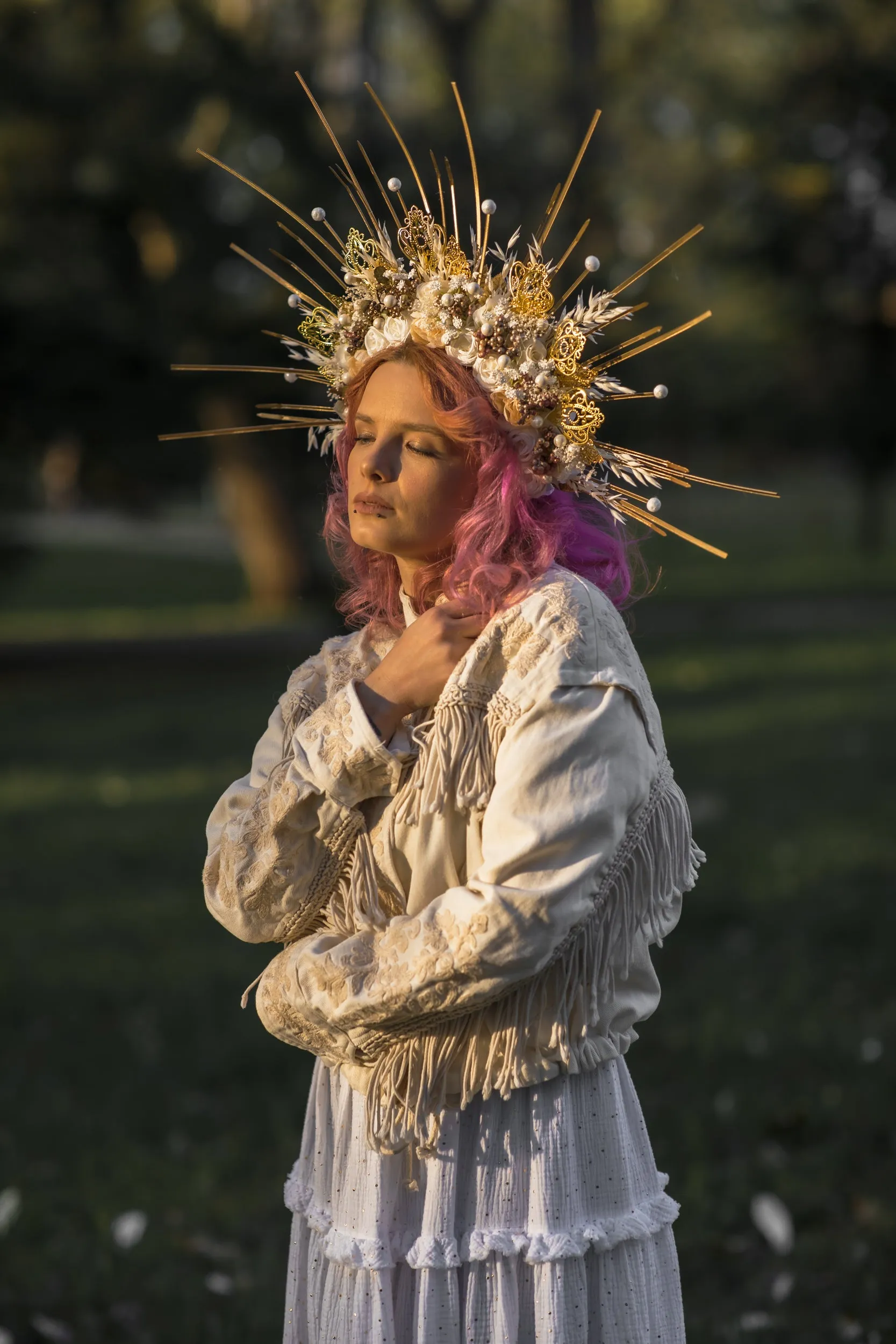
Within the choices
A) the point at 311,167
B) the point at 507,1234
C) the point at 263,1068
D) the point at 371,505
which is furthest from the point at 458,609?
the point at 311,167

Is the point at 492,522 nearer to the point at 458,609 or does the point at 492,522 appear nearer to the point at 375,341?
the point at 458,609

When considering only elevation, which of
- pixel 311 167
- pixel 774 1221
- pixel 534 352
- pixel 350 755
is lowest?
pixel 774 1221

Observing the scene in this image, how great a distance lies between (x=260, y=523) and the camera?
19781mm

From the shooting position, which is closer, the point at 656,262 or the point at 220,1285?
the point at 656,262

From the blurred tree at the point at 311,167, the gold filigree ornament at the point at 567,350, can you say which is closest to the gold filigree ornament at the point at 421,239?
the gold filigree ornament at the point at 567,350

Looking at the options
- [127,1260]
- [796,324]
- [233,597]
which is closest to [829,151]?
[796,324]

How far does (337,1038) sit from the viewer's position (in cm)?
226

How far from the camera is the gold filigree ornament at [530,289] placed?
2320 mm

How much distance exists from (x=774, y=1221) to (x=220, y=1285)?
154 cm

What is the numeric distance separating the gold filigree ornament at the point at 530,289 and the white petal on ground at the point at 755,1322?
105 inches

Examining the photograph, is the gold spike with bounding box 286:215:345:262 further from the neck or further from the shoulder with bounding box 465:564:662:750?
the shoulder with bounding box 465:564:662:750

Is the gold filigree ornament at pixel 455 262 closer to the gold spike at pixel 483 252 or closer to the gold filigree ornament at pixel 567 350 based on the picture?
the gold spike at pixel 483 252

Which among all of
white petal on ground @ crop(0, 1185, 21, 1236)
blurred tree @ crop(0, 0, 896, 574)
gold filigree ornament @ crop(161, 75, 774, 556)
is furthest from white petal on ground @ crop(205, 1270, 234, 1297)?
blurred tree @ crop(0, 0, 896, 574)

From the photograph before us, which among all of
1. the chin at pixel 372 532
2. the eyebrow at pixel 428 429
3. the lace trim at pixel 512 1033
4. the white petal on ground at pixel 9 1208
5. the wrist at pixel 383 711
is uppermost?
the eyebrow at pixel 428 429
